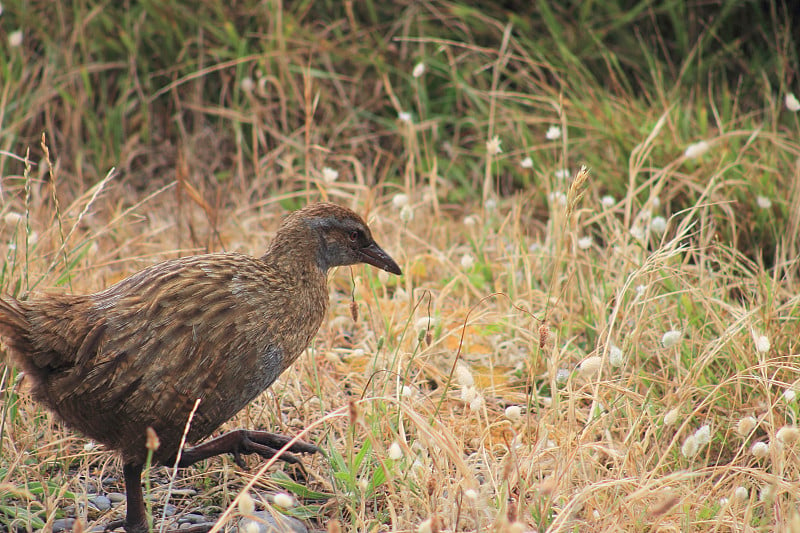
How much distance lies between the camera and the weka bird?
3.03m

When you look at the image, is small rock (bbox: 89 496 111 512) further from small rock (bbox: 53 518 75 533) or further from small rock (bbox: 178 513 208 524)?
small rock (bbox: 178 513 208 524)

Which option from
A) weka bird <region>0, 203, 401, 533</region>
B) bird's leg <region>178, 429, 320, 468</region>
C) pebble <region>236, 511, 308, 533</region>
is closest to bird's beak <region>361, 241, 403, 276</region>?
weka bird <region>0, 203, 401, 533</region>

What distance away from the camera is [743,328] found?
3723 millimetres

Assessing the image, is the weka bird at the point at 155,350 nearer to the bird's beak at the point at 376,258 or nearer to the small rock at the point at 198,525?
the small rock at the point at 198,525

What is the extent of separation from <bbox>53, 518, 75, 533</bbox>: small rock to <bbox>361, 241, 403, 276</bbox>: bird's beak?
53.3 inches

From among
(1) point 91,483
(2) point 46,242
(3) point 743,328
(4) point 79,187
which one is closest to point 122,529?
(1) point 91,483

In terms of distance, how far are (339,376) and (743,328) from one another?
161cm

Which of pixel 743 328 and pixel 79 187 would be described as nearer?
pixel 743 328

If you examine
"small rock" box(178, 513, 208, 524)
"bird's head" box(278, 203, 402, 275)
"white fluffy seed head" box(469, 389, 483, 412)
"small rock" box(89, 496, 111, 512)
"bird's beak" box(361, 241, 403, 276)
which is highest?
"bird's head" box(278, 203, 402, 275)

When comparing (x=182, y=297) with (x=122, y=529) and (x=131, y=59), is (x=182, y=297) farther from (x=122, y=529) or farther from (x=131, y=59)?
(x=131, y=59)

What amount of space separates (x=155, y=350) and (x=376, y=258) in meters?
0.99

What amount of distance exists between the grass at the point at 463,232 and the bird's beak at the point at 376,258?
6.8 inches

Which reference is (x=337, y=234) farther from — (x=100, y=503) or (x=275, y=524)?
(x=100, y=503)

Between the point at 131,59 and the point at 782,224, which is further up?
the point at 131,59
